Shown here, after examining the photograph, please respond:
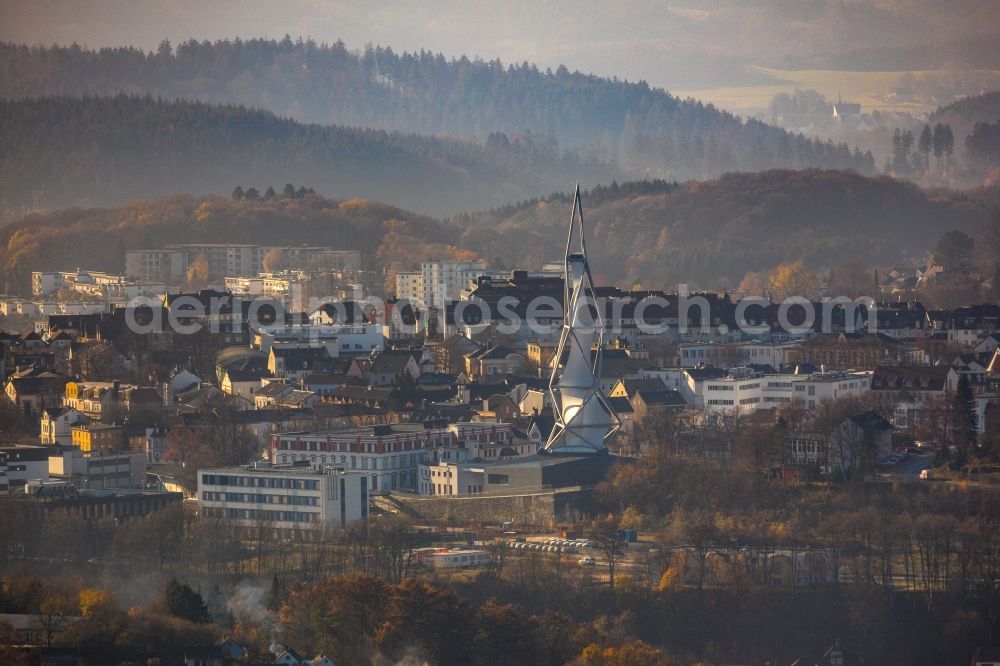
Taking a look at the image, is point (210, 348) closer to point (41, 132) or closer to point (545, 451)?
point (545, 451)

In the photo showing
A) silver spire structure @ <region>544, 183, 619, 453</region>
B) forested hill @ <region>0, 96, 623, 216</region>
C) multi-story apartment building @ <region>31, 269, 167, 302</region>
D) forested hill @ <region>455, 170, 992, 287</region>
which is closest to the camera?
silver spire structure @ <region>544, 183, 619, 453</region>

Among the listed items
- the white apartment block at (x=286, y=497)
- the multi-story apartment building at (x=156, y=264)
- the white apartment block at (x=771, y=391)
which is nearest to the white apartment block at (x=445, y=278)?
the multi-story apartment building at (x=156, y=264)

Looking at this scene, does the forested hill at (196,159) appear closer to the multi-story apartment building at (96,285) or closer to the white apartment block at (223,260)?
the white apartment block at (223,260)

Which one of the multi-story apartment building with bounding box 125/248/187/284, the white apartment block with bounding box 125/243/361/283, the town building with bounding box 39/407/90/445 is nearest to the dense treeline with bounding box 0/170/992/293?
the multi-story apartment building with bounding box 125/248/187/284

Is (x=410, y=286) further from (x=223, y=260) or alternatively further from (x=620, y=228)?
(x=620, y=228)

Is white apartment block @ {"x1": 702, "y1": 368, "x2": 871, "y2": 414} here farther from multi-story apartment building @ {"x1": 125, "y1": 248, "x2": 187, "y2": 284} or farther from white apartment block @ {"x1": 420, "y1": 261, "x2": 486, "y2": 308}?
multi-story apartment building @ {"x1": 125, "y1": 248, "x2": 187, "y2": 284}
